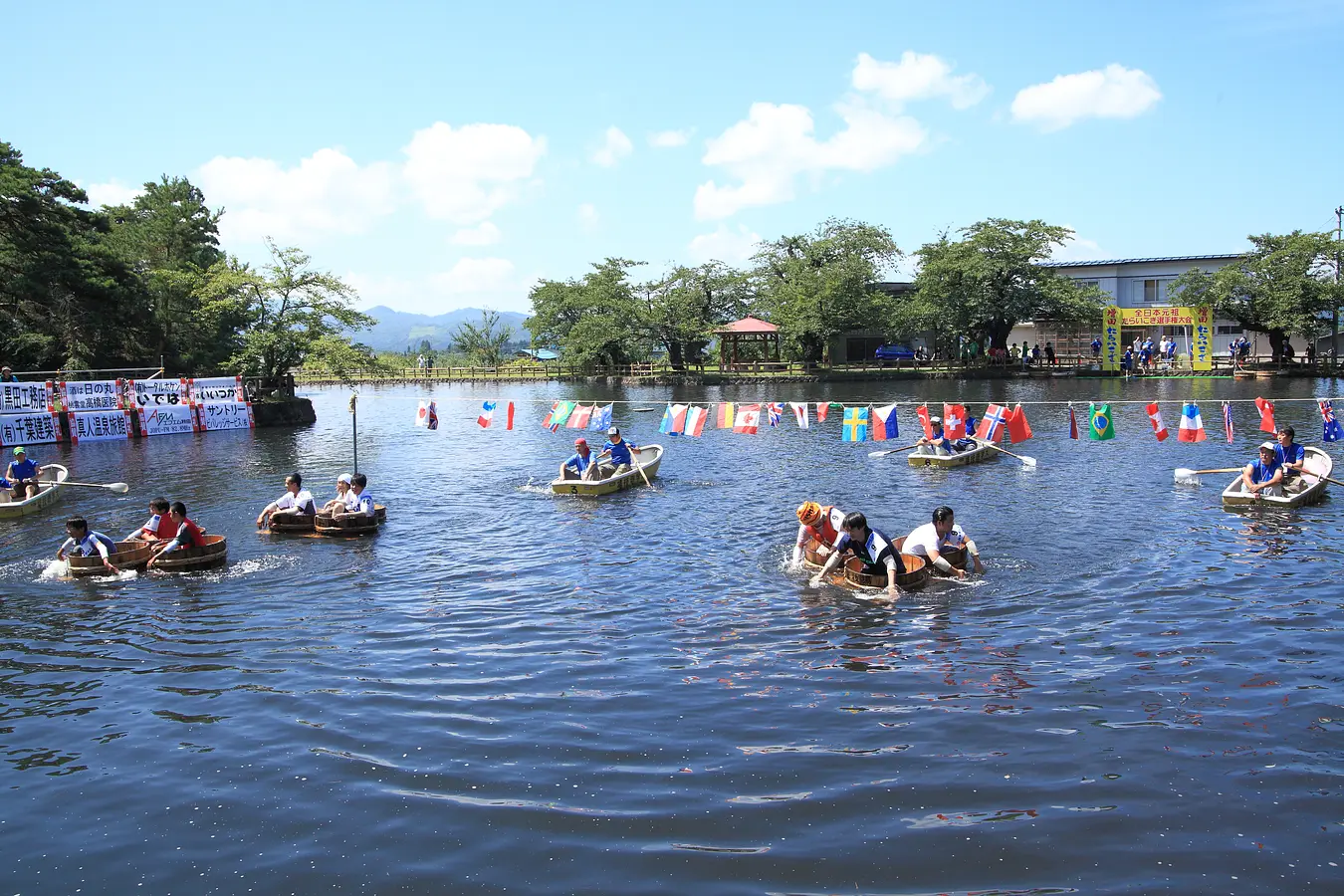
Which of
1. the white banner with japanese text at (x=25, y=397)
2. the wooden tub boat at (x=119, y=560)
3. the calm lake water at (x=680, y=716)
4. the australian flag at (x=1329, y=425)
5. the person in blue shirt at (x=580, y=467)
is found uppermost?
the white banner with japanese text at (x=25, y=397)

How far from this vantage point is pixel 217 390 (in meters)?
47.2

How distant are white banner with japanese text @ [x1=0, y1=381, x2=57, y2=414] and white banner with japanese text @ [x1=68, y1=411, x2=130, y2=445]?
1159 millimetres

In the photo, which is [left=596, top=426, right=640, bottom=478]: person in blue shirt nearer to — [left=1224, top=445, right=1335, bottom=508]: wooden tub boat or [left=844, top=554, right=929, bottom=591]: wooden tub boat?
[left=844, top=554, right=929, bottom=591]: wooden tub boat

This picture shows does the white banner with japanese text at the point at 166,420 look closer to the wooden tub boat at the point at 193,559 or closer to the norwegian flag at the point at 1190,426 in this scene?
the wooden tub boat at the point at 193,559

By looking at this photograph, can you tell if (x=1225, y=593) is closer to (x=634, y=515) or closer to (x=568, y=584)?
(x=568, y=584)

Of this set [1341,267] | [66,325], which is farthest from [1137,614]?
[1341,267]

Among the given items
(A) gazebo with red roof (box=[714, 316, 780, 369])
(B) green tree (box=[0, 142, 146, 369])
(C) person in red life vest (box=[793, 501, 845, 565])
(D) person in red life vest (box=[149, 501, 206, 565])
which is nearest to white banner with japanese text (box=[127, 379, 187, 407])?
(B) green tree (box=[0, 142, 146, 369])

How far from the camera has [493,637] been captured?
13445 mm

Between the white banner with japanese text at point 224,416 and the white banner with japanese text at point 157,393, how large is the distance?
104cm

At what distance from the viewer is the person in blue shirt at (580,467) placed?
25453 millimetres

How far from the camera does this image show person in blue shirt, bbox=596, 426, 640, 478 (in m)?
26.0

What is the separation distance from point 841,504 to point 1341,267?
195 feet

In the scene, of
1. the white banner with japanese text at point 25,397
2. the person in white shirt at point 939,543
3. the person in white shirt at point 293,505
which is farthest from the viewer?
the white banner with japanese text at point 25,397

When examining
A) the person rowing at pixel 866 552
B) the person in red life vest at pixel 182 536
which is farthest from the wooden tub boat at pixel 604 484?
the person rowing at pixel 866 552
